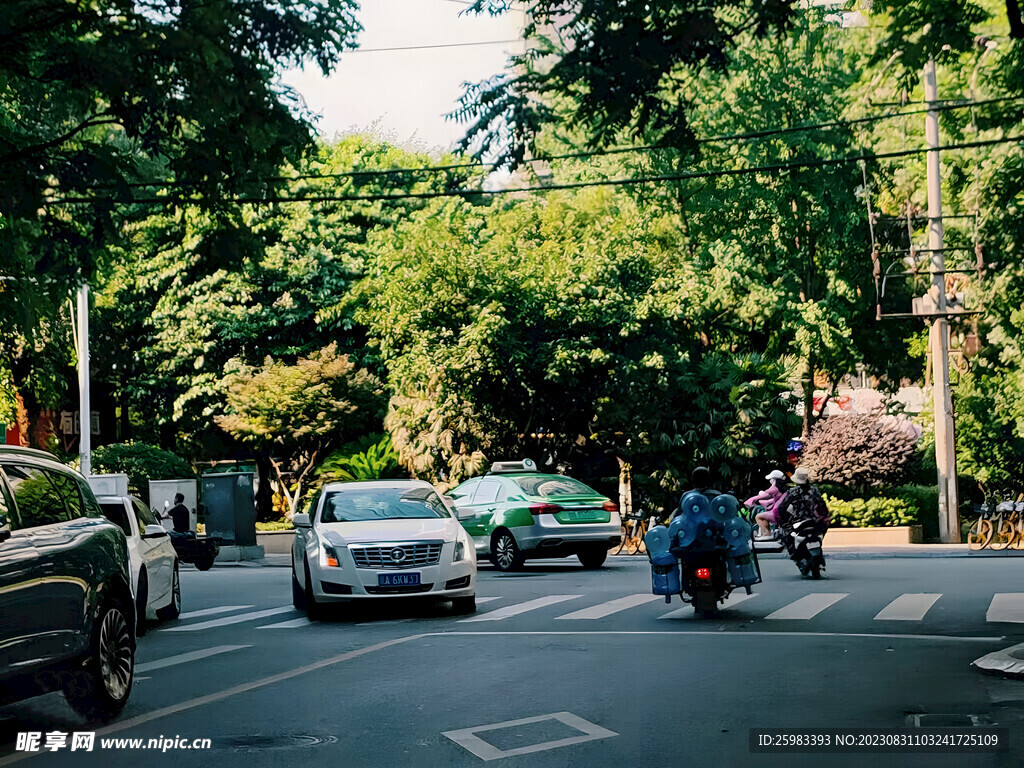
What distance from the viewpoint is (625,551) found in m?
34.0

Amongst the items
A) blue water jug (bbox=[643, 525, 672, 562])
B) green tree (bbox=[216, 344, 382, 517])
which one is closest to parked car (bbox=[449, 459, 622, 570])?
blue water jug (bbox=[643, 525, 672, 562])

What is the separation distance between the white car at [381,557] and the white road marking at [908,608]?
463 centimetres

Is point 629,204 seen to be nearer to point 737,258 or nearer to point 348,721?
point 737,258

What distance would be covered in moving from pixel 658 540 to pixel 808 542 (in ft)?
21.0

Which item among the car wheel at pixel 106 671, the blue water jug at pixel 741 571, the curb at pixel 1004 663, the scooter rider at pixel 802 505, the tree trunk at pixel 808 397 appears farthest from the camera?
the tree trunk at pixel 808 397

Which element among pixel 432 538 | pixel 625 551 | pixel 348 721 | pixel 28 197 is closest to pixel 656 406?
pixel 625 551

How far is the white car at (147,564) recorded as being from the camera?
15742mm

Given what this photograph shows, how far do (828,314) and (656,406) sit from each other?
260 inches

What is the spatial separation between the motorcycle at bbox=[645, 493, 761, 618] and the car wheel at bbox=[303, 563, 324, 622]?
12.6ft

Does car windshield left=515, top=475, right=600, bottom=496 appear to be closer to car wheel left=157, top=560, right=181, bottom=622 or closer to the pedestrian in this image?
car wheel left=157, top=560, right=181, bottom=622

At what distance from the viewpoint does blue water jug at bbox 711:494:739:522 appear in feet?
51.3

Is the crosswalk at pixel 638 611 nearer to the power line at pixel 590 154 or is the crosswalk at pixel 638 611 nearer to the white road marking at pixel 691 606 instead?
the white road marking at pixel 691 606

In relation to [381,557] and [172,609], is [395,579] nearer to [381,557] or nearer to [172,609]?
[381,557]

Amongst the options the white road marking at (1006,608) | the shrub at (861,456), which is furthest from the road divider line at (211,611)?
the shrub at (861,456)
